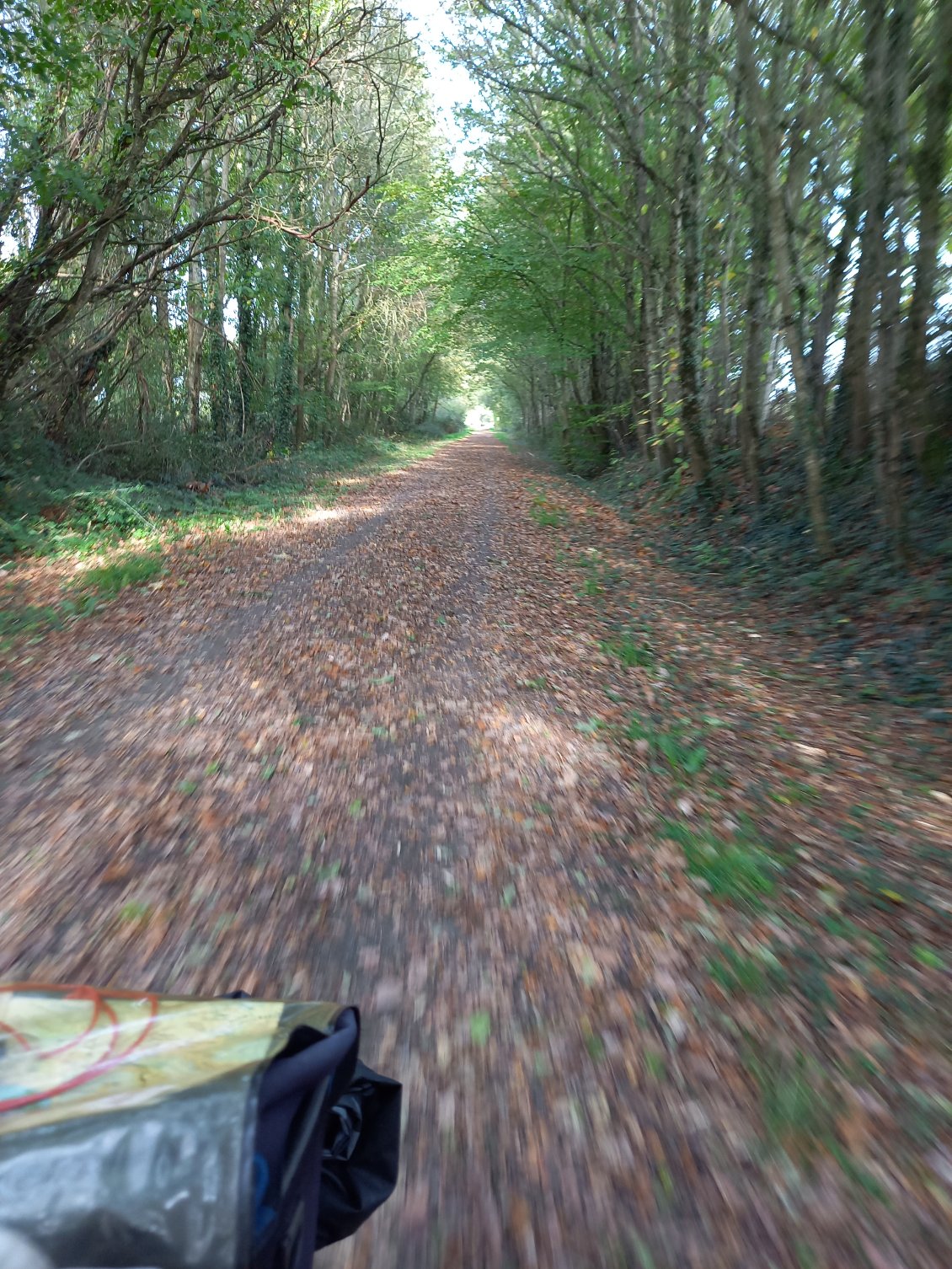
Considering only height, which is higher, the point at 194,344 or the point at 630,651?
the point at 194,344

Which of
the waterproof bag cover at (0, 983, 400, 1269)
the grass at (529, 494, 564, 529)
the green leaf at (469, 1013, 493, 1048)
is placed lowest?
the green leaf at (469, 1013, 493, 1048)

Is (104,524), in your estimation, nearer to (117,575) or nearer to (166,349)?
(117,575)

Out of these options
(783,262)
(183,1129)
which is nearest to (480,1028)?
(183,1129)

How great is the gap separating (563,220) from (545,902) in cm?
2216

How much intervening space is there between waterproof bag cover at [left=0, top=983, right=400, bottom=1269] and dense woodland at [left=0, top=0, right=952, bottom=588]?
833 centimetres

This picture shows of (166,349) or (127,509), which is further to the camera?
(166,349)

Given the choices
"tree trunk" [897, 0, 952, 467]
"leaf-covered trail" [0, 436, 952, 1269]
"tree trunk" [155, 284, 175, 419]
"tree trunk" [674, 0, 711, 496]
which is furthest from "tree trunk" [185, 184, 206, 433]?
"tree trunk" [897, 0, 952, 467]

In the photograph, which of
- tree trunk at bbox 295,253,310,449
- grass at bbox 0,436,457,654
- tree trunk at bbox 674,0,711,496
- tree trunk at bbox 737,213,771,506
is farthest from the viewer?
tree trunk at bbox 295,253,310,449

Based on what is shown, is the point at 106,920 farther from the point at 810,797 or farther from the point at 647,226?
the point at 647,226

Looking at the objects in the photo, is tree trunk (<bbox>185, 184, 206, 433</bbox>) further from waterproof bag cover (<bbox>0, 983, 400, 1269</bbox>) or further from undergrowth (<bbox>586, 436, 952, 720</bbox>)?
waterproof bag cover (<bbox>0, 983, 400, 1269</bbox>)

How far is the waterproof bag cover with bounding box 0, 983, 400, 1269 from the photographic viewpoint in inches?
45.9

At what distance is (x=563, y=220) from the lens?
818 inches

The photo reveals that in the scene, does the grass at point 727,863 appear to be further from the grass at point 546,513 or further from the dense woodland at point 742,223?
the grass at point 546,513

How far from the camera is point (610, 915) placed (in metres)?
3.28
